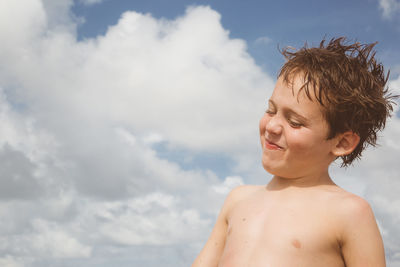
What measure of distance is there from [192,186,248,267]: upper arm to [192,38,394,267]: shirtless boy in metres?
0.02

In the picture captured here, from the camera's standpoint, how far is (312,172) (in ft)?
11.7

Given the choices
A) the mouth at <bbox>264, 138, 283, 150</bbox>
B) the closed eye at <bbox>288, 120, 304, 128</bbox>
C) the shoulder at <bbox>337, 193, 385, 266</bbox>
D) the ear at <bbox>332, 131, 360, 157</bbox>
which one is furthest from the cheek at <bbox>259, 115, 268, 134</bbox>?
the shoulder at <bbox>337, 193, 385, 266</bbox>

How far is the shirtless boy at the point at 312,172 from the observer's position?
3201 millimetres

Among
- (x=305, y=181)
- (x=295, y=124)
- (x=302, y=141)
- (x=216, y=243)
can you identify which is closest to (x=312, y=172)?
(x=305, y=181)

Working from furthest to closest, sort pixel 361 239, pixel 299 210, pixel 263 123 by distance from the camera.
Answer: pixel 263 123
pixel 299 210
pixel 361 239

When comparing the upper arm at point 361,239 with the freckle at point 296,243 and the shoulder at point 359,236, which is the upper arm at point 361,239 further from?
the freckle at point 296,243

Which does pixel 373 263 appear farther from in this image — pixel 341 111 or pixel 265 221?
pixel 341 111

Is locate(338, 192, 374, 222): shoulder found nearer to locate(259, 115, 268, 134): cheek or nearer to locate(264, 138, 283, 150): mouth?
locate(264, 138, 283, 150): mouth

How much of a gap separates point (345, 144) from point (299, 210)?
72 centimetres

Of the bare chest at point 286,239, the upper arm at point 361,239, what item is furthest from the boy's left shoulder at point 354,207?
the bare chest at point 286,239

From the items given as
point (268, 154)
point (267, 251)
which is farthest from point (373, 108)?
point (267, 251)

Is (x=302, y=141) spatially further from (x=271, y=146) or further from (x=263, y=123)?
(x=263, y=123)

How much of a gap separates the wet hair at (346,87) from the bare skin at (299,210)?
0.29 ft

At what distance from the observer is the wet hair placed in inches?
135
